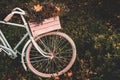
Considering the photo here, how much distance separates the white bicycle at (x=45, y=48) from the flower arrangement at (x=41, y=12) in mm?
93

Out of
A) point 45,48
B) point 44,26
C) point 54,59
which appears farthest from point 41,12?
point 54,59

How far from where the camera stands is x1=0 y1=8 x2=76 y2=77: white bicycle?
5715 mm

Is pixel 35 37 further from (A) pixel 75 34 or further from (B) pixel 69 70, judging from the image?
(A) pixel 75 34

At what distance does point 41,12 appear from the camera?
5.63 meters

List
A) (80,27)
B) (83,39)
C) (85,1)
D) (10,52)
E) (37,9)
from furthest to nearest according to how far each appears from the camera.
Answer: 1. (85,1)
2. (80,27)
3. (83,39)
4. (10,52)
5. (37,9)

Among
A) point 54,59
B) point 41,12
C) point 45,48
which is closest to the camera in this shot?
point 41,12

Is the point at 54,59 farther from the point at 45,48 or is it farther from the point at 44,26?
the point at 44,26

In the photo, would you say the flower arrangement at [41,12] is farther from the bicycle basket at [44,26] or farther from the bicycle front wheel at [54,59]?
the bicycle front wheel at [54,59]

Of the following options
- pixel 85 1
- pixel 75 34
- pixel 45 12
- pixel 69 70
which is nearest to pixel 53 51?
pixel 69 70

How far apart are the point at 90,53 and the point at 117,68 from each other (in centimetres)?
78

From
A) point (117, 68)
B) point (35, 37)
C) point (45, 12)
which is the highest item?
point (45, 12)

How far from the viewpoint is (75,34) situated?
751cm

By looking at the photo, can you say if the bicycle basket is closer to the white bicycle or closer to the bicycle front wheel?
the white bicycle

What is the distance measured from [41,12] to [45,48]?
2.71 feet
